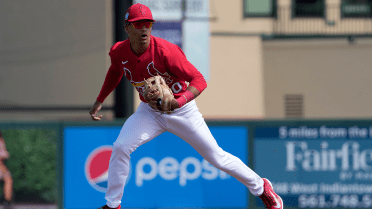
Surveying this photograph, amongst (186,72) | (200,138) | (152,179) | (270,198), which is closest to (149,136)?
(200,138)

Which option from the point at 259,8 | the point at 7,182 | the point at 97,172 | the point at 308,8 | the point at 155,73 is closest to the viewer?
the point at 155,73

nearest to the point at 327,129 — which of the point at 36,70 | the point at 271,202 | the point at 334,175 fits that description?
the point at 334,175

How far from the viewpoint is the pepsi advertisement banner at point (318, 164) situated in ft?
22.2

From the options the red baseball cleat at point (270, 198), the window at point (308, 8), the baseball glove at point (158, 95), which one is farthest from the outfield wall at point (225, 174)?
the window at point (308, 8)

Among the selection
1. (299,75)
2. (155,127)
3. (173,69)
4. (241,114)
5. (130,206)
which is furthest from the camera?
(299,75)

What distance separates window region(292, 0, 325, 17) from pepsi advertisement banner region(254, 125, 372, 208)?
33.6 ft

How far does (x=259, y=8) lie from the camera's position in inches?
625

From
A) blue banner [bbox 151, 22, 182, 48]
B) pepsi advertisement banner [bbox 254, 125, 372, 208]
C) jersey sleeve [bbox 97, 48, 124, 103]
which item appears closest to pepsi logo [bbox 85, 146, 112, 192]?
pepsi advertisement banner [bbox 254, 125, 372, 208]

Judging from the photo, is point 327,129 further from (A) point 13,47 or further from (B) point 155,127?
(A) point 13,47

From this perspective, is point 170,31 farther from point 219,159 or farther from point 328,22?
point 219,159

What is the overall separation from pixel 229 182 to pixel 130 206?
1447 mm

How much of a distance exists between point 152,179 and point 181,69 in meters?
3.37

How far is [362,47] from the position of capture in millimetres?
16500

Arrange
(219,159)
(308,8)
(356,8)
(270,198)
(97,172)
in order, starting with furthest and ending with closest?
(356,8)
(308,8)
(97,172)
(270,198)
(219,159)
